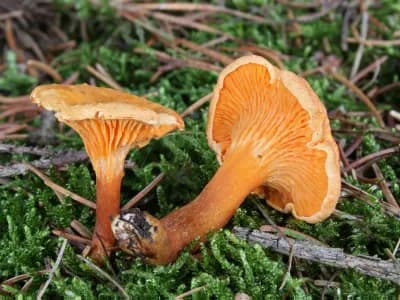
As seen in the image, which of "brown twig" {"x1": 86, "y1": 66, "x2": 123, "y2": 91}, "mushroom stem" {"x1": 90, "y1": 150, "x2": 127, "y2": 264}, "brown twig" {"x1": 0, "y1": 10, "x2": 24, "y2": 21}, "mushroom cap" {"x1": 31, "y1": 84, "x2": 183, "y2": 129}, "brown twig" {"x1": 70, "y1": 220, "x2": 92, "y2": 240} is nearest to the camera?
"mushroom cap" {"x1": 31, "y1": 84, "x2": 183, "y2": 129}

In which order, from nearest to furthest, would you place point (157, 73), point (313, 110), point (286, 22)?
point (313, 110) < point (157, 73) < point (286, 22)

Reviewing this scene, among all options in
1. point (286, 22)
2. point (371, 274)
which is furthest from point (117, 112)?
point (286, 22)

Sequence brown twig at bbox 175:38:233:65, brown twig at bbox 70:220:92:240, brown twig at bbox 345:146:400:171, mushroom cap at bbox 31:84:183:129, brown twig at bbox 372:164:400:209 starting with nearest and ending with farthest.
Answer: mushroom cap at bbox 31:84:183:129 → brown twig at bbox 70:220:92:240 → brown twig at bbox 372:164:400:209 → brown twig at bbox 345:146:400:171 → brown twig at bbox 175:38:233:65

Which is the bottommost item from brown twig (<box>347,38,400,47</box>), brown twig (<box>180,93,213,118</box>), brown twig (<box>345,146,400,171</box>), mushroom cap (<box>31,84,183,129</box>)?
brown twig (<box>345,146,400,171</box>)

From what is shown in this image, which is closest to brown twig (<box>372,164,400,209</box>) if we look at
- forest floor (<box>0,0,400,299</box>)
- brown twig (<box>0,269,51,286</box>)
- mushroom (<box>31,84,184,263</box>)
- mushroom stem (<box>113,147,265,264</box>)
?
forest floor (<box>0,0,400,299</box>)

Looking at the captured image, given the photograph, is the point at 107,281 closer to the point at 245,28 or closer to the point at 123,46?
the point at 123,46

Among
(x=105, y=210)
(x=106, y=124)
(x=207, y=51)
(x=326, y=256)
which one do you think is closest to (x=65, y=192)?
(x=105, y=210)

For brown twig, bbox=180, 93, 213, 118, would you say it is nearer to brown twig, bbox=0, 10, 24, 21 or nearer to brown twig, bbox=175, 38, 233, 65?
brown twig, bbox=175, 38, 233, 65
